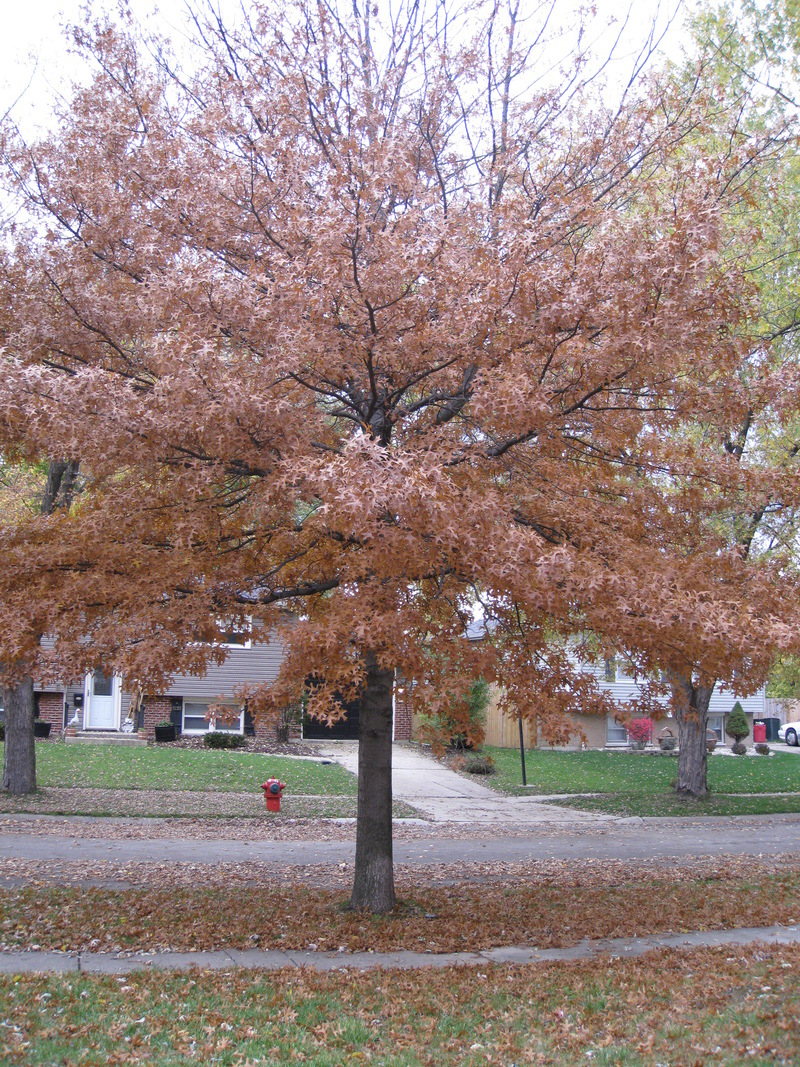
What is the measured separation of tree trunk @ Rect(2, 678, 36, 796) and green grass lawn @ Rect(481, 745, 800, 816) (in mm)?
9711

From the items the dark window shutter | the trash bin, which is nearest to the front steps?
the dark window shutter

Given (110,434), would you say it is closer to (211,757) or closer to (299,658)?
(299,658)

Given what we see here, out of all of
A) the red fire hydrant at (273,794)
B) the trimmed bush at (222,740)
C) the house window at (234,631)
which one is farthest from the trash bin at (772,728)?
the house window at (234,631)

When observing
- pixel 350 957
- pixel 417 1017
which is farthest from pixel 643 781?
pixel 417 1017

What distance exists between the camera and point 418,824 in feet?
47.2

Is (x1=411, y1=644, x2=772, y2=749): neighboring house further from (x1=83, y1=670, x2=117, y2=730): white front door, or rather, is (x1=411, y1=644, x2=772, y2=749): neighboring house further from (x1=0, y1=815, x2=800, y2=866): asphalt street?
(x1=0, y1=815, x2=800, y2=866): asphalt street

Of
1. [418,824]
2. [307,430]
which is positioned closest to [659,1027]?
[307,430]

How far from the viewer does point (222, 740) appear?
24000mm

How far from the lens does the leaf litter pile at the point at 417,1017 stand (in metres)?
4.55

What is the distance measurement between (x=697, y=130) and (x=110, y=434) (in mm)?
6196

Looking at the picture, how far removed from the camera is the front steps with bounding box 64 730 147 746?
23.8 m

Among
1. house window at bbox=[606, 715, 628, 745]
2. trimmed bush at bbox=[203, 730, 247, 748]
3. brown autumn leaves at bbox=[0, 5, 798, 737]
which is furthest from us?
house window at bbox=[606, 715, 628, 745]

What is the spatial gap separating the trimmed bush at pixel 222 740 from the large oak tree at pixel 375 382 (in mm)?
16775

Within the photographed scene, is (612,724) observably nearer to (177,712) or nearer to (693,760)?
(177,712)
